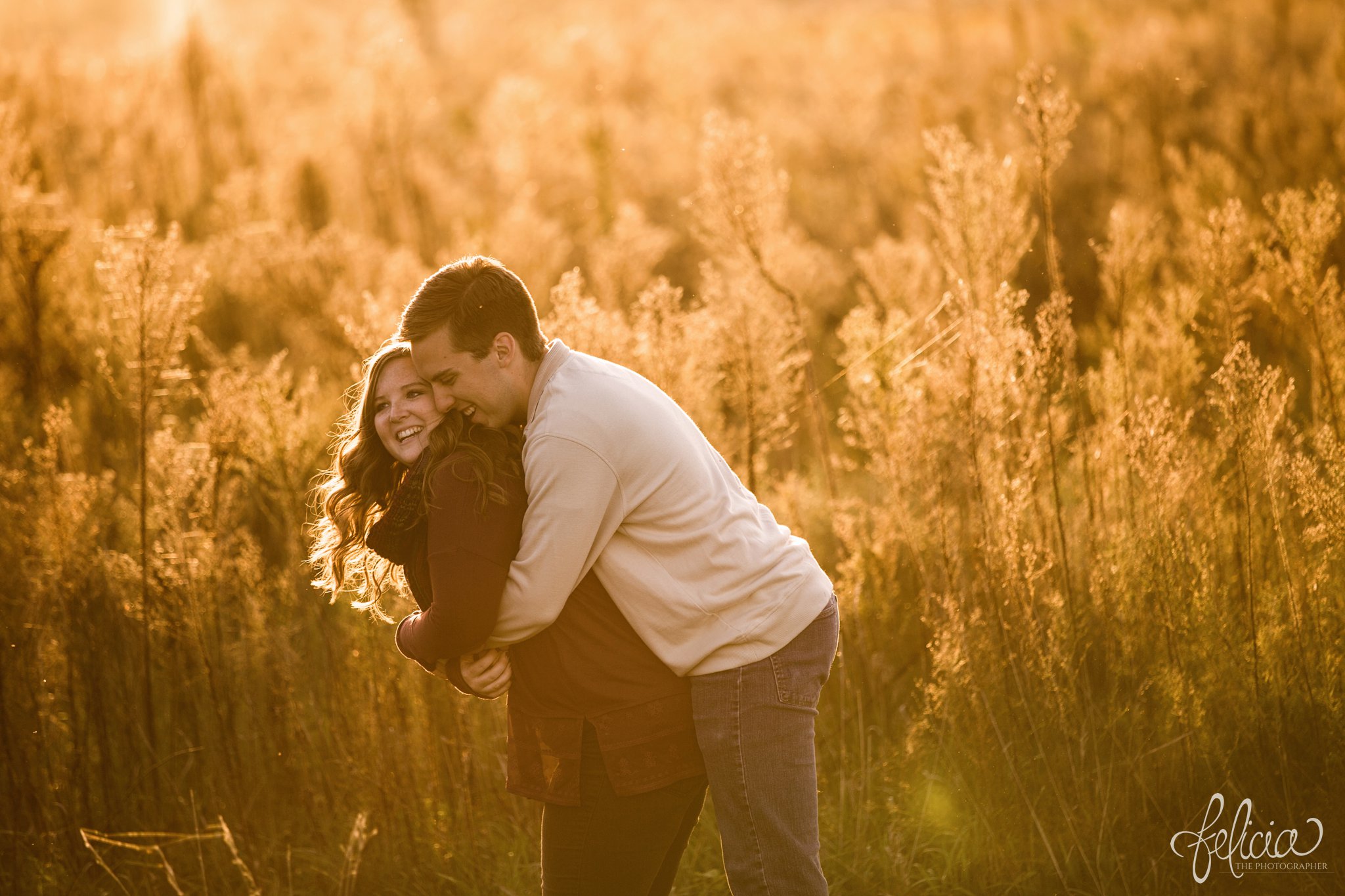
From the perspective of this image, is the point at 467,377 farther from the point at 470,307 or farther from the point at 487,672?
the point at 487,672

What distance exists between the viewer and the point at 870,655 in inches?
193

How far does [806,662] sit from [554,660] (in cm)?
59

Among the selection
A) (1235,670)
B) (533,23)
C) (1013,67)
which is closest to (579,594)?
(1235,670)

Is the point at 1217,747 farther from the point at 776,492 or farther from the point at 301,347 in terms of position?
the point at 301,347

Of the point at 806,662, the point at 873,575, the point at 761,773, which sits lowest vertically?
the point at 761,773

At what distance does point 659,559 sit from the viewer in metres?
2.50

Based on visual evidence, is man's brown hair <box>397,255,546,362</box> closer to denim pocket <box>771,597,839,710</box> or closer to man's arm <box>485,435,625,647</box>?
man's arm <box>485,435,625,647</box>

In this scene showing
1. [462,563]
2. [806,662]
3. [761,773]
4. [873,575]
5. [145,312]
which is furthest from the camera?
[873,575]

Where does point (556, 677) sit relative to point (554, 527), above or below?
below

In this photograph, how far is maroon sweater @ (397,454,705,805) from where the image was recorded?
2.37 m

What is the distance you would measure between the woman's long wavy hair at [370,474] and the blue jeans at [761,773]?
0.71 meters
